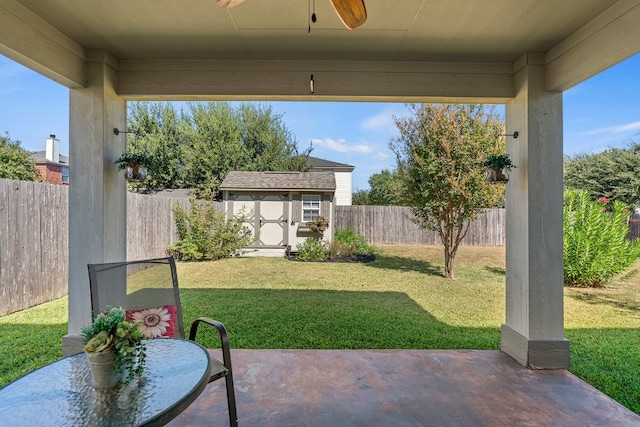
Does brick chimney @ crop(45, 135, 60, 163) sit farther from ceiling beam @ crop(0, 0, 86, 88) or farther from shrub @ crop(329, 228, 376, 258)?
ceiling beam @ crop(0, 0, 86, 88)

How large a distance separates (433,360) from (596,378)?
1.34 m

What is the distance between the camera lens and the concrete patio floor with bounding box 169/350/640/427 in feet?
6.89

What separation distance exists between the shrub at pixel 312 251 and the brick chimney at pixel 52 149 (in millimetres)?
13764

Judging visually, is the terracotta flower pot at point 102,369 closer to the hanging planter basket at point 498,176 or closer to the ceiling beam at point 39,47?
the ceiling beam at point 39,47

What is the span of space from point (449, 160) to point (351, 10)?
17.2 feet

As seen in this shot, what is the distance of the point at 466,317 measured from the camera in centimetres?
452

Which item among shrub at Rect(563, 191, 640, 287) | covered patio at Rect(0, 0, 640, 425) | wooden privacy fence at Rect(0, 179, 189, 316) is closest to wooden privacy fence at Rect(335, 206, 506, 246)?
shrub at Rect(563, 191, 640, 287)

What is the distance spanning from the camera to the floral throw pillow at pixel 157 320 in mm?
2248

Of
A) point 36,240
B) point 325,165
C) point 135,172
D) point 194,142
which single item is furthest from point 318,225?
point 194,142

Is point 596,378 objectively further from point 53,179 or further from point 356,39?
point 53,179

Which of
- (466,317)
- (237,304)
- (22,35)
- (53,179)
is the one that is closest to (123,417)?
(22,35)

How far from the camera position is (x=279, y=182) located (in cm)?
1016

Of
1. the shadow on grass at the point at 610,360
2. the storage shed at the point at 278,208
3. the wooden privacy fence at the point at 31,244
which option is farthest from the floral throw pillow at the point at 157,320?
the storage shed at the point at 278,208

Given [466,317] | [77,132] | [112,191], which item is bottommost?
[466,317]
